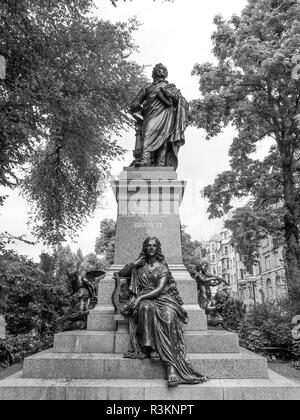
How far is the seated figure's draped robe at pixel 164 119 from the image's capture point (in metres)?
8.53

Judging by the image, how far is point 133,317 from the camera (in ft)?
17.8

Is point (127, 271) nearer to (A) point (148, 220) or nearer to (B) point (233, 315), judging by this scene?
(A) point (148, 220)

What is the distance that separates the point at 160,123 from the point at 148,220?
8.13 ft

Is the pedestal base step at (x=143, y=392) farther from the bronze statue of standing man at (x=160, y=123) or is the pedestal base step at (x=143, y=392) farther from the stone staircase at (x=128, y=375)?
the bronze statue of standing man at (x=160, y=123)

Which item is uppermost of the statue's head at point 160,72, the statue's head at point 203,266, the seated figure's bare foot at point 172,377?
the statue's head at point 160,72

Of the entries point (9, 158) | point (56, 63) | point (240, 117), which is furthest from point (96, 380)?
point (240, 117)

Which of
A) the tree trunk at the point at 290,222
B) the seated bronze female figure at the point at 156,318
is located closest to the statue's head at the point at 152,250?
the seated bronze female figure at the point at 156,318

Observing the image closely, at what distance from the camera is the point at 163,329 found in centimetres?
515

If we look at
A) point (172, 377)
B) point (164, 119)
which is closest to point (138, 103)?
point (164, 119)

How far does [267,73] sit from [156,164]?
30.2ft

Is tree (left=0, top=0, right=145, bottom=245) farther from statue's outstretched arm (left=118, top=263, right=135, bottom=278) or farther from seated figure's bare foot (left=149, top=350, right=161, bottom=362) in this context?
seated figure's bare foot (left=149, top=350, right=161, bottom=362)

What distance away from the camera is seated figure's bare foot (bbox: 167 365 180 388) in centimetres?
459
